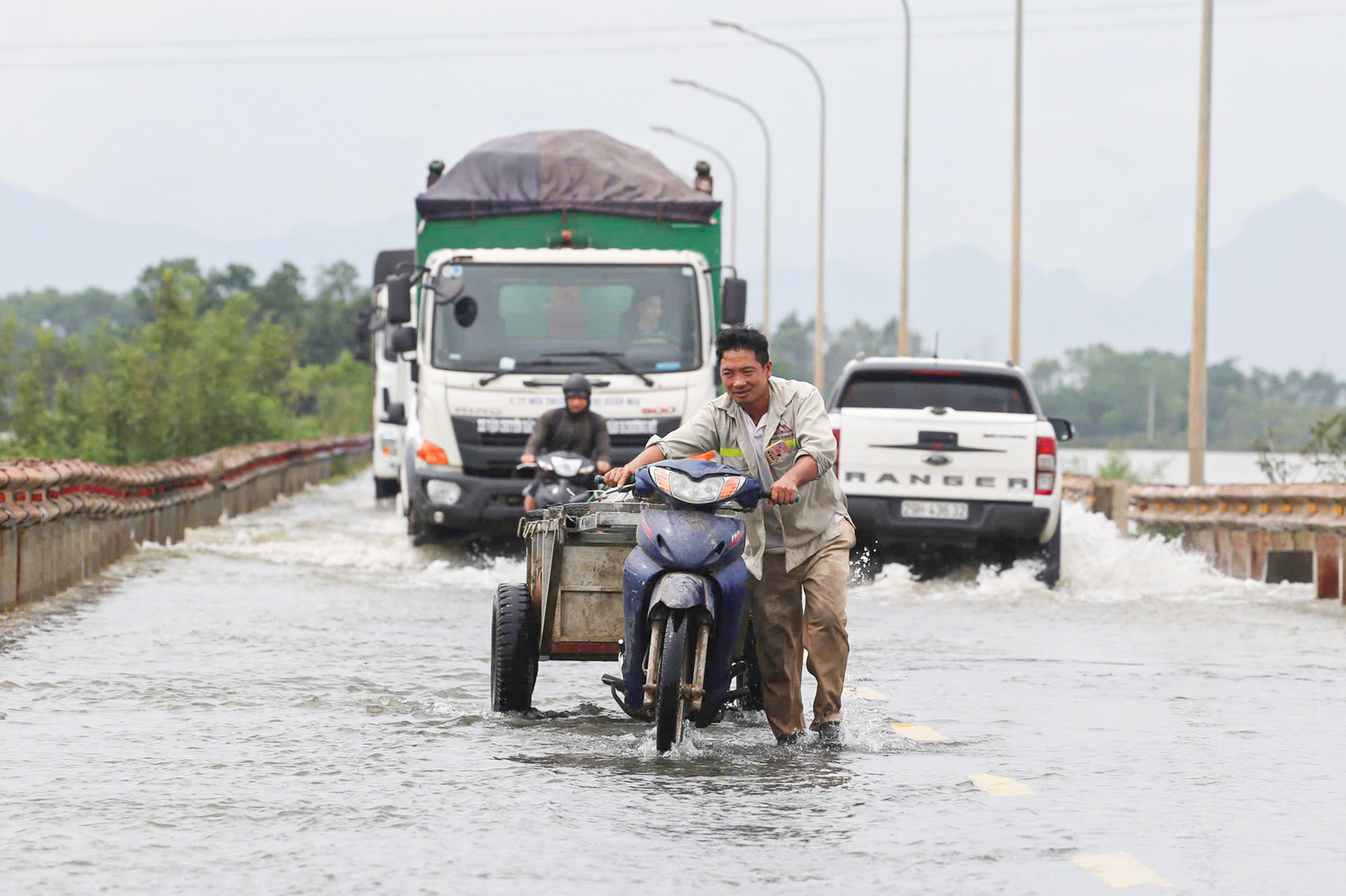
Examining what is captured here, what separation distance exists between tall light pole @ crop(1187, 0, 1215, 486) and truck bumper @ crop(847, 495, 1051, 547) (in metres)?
9.26

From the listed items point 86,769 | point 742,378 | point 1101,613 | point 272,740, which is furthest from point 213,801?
point 1101,613

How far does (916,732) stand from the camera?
32.4 ft

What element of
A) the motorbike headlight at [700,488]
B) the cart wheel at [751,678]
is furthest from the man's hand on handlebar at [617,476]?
the cart wheel at [751,678]

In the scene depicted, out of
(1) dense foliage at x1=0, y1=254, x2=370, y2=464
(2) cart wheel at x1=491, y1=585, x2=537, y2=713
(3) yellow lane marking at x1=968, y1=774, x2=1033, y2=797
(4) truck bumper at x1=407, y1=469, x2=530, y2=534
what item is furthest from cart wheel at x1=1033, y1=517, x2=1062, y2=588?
(1) dense foliage at x1=0, y1=254, x2=370, y2=464

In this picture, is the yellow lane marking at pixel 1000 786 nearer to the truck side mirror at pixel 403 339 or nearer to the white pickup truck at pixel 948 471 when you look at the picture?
the white pickup truck at pixel 948 471

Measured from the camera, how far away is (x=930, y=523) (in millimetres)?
18031

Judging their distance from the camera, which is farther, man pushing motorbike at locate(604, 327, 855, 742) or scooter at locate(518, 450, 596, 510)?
scooter at locate(518, 450, 596, 510)

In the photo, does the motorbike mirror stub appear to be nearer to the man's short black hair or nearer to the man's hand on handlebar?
the man's hand on handlebar

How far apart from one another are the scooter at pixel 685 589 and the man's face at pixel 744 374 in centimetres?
33

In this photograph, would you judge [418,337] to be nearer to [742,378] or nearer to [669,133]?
[742,378]

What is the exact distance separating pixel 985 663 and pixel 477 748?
443cm

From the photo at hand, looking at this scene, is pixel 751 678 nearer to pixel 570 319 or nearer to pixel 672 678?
pixel 672 678

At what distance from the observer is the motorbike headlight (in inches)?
347

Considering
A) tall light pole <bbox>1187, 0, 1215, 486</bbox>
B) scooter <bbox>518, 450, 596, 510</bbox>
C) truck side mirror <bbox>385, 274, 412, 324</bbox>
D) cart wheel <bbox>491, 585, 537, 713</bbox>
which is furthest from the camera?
tall light pole <bbox>1187, 0, 1215, 486</bbox>
